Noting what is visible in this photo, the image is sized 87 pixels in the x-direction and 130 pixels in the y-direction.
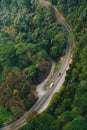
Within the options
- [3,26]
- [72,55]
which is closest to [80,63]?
[72,55]

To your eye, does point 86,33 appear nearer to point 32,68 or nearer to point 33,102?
point 32,68

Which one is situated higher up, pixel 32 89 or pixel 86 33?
pixel 86 33

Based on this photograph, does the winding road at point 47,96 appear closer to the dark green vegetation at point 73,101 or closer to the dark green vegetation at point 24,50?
the dark green vegetation at point 24,50

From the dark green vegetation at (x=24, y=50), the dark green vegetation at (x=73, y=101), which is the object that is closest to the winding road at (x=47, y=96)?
the dark green vegetation at (x=24, y=50)

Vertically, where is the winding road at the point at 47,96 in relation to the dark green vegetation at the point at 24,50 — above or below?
below

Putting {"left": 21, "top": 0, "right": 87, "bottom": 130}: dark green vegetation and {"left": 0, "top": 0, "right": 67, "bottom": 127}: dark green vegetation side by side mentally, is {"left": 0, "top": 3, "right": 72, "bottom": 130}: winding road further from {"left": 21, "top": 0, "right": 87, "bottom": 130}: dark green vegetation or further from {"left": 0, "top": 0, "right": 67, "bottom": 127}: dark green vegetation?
{"left": 21, "top": 0, "right": 87, "bottom": 130}: dark green vegetation

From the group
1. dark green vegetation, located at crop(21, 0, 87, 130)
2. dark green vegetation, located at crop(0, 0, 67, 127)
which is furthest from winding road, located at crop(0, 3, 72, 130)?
dark green vegetation, located at crop(21, 0, 87, 130)

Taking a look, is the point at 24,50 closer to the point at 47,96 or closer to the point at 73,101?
the point at 47,96
